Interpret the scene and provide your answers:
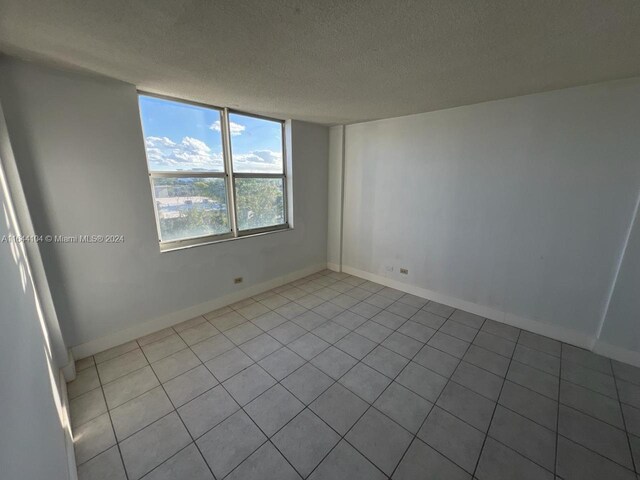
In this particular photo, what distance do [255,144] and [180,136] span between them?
90 cm

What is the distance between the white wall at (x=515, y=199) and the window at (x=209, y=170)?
1366 mm

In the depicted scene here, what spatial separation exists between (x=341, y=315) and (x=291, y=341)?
0.70 m

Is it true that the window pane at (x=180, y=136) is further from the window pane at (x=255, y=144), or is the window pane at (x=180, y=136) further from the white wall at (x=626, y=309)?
the white wall at (x=626, y=309)

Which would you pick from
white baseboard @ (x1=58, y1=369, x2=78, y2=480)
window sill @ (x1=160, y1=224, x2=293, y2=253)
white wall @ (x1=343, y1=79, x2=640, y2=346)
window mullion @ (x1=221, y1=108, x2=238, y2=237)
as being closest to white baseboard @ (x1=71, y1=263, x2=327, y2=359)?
white baseboard @ (x1=58, y1=369, x2=78, y2=480)

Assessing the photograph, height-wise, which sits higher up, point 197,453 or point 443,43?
point 443,43

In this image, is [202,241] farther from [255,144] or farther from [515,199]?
[515,199]

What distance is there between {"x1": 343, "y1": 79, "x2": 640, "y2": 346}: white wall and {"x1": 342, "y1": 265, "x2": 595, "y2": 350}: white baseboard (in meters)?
0.01

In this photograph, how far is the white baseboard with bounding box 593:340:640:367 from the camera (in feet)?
7.11

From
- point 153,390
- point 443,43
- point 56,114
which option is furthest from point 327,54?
point 153,390

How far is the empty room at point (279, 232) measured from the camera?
1.33 meters

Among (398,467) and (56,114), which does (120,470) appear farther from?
(56,114)

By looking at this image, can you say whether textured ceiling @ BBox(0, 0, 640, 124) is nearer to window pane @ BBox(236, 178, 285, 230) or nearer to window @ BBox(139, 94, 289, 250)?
window @ BBox(139, 94, 289, 250)

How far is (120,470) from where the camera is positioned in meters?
1.41

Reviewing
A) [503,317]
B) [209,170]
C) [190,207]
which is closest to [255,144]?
[209,170]
